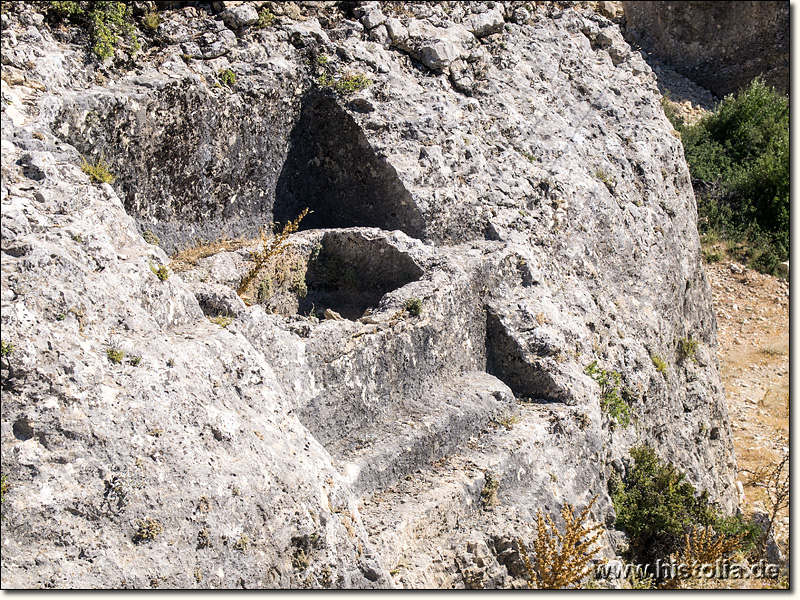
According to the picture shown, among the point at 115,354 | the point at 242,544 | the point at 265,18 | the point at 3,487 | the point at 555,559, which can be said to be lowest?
the point at 555,559

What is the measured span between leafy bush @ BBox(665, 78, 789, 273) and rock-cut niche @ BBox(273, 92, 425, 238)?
38.3ft

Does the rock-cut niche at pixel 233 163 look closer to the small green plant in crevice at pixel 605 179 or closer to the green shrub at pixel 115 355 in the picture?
the green shrub at pixel 115 355

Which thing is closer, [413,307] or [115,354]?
[115,354]

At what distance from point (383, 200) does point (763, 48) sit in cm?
1739

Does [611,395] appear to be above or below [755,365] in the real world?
above

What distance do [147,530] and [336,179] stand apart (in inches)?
187

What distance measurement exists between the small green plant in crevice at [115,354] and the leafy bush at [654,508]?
16.5ft

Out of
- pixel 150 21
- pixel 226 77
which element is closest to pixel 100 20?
pixel 150 21

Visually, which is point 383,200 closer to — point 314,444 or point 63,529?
point 314,444

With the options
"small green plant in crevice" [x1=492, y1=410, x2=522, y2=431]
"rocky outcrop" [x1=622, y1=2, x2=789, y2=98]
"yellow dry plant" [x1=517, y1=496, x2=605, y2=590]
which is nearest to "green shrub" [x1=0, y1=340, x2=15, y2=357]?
"yellow dry plant" [x1=517, y1=496, x2=605, y2=590]

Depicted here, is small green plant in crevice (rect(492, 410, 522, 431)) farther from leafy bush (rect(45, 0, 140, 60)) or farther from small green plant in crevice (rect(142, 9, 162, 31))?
small green plant in crevice (rect(142, 9, 162, 31))

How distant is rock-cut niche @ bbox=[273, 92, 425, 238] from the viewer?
8070 millimetres

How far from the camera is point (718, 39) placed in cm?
2177

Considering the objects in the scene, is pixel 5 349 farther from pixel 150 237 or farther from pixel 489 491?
pixel 489 491
